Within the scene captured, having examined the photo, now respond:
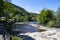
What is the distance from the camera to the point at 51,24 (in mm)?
62375

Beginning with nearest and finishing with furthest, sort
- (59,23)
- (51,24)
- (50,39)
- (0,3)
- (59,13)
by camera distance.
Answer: (50,39)
(0,3)
(51,24)
(59,23)
(59,13)

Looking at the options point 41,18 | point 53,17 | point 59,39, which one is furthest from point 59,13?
point 59,39

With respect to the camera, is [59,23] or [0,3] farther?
[59,23]

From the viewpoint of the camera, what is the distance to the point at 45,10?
77.0 metres

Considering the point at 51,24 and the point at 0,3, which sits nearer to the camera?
the point at 0,3

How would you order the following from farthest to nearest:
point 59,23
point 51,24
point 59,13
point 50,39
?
point 59,13, point 59,23, point 51,24, point 50,39

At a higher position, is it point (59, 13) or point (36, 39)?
point (59, 13)

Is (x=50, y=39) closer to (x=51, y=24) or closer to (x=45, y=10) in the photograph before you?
(x=51, y=24)

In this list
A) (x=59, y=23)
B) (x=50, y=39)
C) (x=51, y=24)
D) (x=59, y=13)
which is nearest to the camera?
(x=50, y=39)

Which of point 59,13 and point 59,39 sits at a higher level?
point 59,13

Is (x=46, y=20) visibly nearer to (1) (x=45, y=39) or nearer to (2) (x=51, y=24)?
(2) (x=51, y=24)

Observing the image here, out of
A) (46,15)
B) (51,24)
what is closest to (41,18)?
(46,15)

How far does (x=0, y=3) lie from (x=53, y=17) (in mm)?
43908

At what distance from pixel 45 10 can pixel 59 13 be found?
784 centimetres
